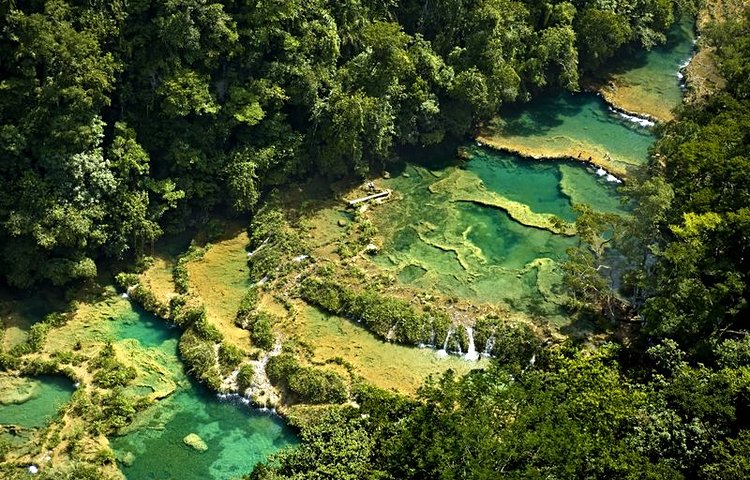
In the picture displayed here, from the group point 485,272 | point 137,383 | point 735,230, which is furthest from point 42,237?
point 735,230

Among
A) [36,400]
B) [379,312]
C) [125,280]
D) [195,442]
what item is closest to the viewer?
[195,442]

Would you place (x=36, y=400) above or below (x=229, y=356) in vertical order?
below

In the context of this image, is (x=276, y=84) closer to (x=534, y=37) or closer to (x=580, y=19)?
(x=534, y=37)

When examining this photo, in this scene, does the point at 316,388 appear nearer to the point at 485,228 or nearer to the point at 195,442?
the point at 195,442

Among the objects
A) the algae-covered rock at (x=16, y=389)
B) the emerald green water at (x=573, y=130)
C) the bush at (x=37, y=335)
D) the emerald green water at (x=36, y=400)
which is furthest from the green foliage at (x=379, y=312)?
the emerald green water at (x=573, y=130)

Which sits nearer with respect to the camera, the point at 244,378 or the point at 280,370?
the point at 244,378

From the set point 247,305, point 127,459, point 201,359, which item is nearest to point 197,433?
point 127,459

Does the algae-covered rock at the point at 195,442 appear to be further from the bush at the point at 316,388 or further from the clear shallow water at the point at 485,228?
the clear shallow water at the point at 485,228
